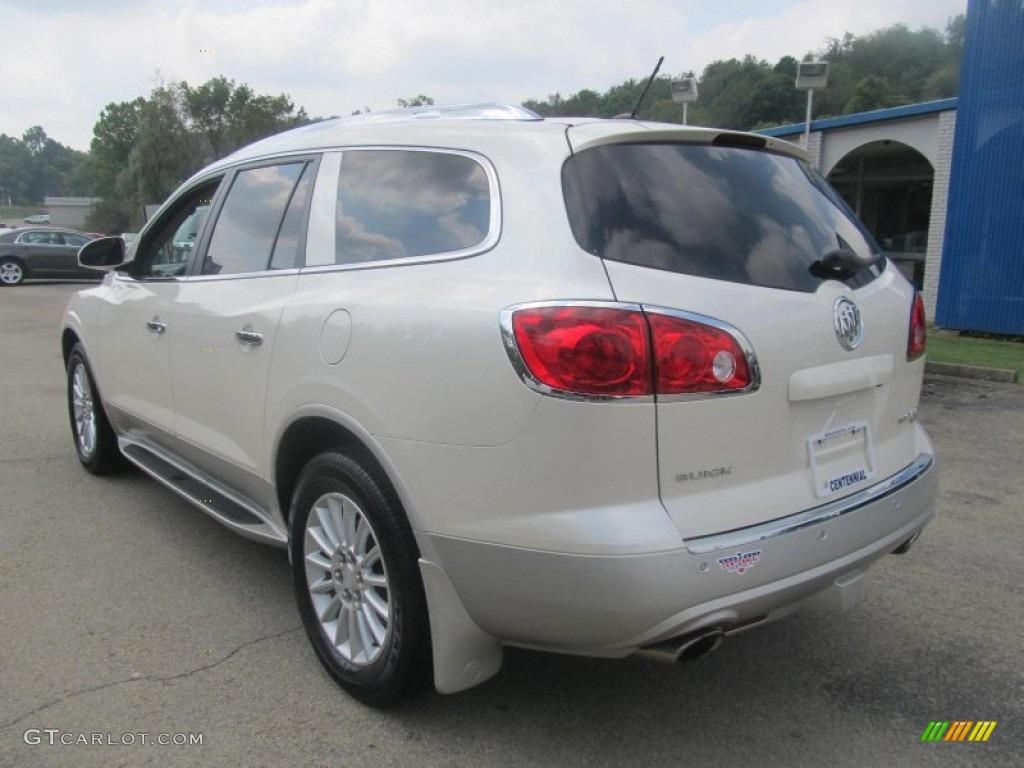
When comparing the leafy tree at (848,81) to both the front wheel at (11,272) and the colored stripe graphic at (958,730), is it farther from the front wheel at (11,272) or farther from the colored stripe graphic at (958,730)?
the colored stripe graphic at (958,730)

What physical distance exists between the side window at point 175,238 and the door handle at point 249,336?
94cm

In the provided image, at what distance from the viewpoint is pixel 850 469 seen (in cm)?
255

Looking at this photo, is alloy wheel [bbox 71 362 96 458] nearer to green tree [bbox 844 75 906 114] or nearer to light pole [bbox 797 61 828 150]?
light pole [bbox 797 61 828 150]

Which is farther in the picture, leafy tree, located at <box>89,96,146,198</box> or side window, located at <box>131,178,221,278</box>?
leafy tree, located at <box>89,96,146,198</box>

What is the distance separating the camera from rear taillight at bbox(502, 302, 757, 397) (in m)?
2.12

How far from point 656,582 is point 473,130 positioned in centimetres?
153

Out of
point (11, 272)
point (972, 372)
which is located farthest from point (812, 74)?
point (11, 272)

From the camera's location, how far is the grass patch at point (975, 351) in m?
9.41

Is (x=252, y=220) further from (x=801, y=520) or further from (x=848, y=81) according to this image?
(x=848, y=81)

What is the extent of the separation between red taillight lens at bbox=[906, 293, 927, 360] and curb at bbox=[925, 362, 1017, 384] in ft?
21.0

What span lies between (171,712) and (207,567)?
1.25 metres

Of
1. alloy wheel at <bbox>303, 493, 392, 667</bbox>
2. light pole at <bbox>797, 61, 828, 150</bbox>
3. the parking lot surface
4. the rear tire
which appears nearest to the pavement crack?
the parking lot surface

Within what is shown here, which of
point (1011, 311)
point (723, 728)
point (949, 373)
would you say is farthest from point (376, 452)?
point (1011, 311)

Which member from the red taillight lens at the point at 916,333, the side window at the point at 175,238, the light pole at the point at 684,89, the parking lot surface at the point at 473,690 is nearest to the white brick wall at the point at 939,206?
the light pole at the point at 684,89
